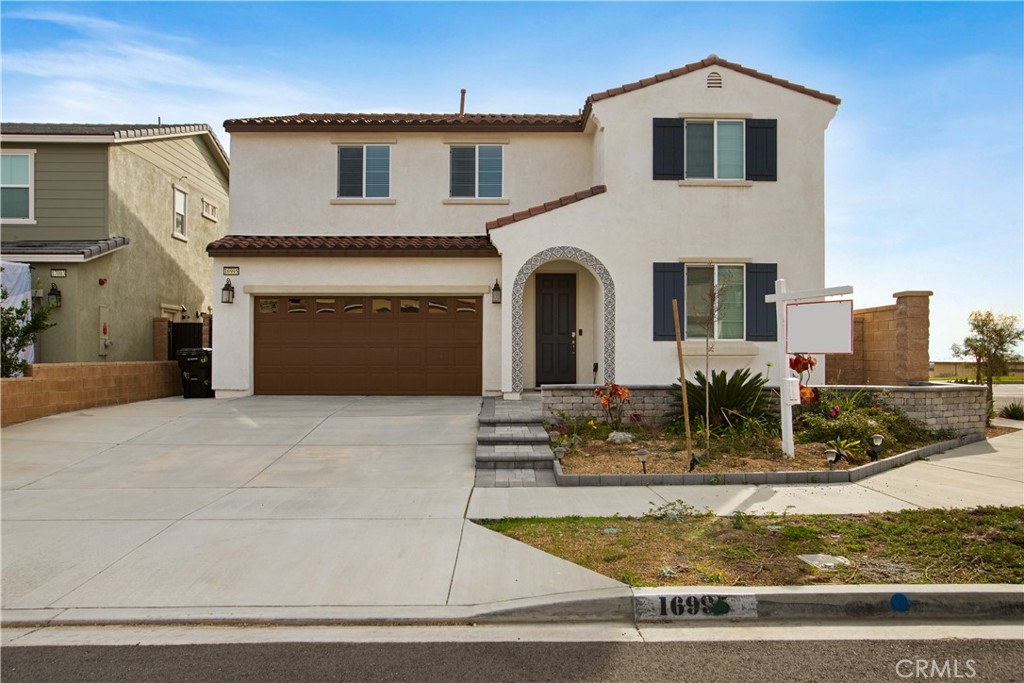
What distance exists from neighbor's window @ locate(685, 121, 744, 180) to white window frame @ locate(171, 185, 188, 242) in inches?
546

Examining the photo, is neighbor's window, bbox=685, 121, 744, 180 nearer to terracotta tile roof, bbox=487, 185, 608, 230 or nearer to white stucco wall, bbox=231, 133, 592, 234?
terracotta tile roof, bbox=487, 185, 608, 230

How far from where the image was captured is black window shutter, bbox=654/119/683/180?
13805mm

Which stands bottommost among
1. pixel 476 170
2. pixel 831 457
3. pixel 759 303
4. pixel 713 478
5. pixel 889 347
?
pixel 713 478

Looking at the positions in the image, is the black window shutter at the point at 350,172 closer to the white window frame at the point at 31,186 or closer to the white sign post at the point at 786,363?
the white window frame at the point at 31,186

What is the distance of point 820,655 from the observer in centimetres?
420

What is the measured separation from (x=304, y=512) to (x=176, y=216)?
49.6ft

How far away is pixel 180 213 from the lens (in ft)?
64.2

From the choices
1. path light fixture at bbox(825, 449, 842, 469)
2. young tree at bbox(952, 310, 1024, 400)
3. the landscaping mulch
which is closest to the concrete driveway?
the landscaping mulch

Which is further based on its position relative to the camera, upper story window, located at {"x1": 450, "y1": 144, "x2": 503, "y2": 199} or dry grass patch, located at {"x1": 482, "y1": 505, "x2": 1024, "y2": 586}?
upper story window, located at {"x1": 450, "y1": 144, "x2": 503, "y2": 199}

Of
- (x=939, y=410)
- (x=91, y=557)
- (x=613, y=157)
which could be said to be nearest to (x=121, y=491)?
(x=91, y=557)

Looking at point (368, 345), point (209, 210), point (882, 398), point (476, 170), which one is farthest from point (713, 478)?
point (209, 210)

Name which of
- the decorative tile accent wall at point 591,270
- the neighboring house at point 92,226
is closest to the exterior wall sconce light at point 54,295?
the neighboring house at point 92,226

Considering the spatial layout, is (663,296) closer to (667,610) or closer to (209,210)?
(667,610)

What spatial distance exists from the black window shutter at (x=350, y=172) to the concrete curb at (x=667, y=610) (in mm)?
12340
